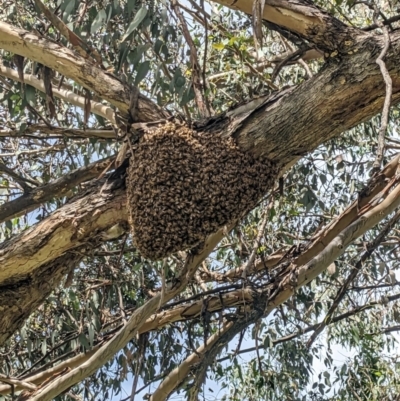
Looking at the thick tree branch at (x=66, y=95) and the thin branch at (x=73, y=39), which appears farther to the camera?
the thick tree branch at (x=66, y=95)

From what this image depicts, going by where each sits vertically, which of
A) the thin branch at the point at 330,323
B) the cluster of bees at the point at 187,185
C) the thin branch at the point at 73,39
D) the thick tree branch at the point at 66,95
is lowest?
the cluster of bees at the point at 187,185

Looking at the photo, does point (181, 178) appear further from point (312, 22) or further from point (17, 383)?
point (17, 383)

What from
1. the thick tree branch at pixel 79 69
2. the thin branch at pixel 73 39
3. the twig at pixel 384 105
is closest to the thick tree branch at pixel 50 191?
the thin branch at pixel 73 39

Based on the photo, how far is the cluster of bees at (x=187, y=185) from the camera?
2.13m

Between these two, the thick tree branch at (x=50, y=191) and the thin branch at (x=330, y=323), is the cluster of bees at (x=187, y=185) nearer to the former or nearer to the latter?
the thick tree branch at (x=50, y=191)

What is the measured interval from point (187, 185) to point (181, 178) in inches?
1.3

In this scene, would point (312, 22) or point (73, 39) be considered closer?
point (312, 22)

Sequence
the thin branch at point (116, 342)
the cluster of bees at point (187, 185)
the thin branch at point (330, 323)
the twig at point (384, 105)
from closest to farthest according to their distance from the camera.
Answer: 1. the twig at point (384, 105)
2. the cluster of bees at point (187, 185)
3. the thin branch at point (116, 342)
4. the thin branch at point (330, 323)

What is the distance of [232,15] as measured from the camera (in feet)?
16.2

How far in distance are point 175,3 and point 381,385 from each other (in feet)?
12.2

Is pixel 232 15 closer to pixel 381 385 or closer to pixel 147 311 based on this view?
pixel 147 311

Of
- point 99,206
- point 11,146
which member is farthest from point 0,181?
point 99,206

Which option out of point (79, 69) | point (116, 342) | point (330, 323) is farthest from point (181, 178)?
point (330, 323)

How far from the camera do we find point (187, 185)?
7.00 feet
